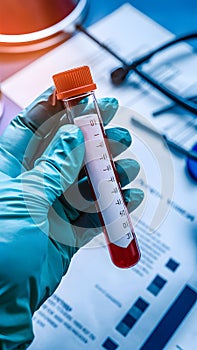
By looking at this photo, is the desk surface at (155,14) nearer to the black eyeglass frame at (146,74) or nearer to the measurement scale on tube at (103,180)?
the black eyeglass frame at (146,74)

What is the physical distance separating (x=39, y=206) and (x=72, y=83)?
14cm

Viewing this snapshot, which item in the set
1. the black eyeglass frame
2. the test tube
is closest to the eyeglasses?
the black eyeglass frame

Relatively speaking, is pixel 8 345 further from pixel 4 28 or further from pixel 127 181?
pixel 4 28

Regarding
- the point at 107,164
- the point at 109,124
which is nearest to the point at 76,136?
the point at 107,164

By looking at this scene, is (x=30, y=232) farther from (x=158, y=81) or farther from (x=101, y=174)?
(x=158, y=81)

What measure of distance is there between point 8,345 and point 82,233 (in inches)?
5.9

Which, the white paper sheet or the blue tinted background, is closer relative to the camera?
the white paper sheet

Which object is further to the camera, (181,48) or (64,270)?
(181,48)

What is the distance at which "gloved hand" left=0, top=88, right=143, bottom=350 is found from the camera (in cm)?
49

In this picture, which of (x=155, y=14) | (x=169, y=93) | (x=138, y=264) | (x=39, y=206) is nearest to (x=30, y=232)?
(x=39, y=206)

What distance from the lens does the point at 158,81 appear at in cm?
71

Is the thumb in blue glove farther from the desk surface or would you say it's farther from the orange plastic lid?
the desk surface

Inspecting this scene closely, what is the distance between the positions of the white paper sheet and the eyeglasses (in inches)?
0.4

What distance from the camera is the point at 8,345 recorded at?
19.3 inches
